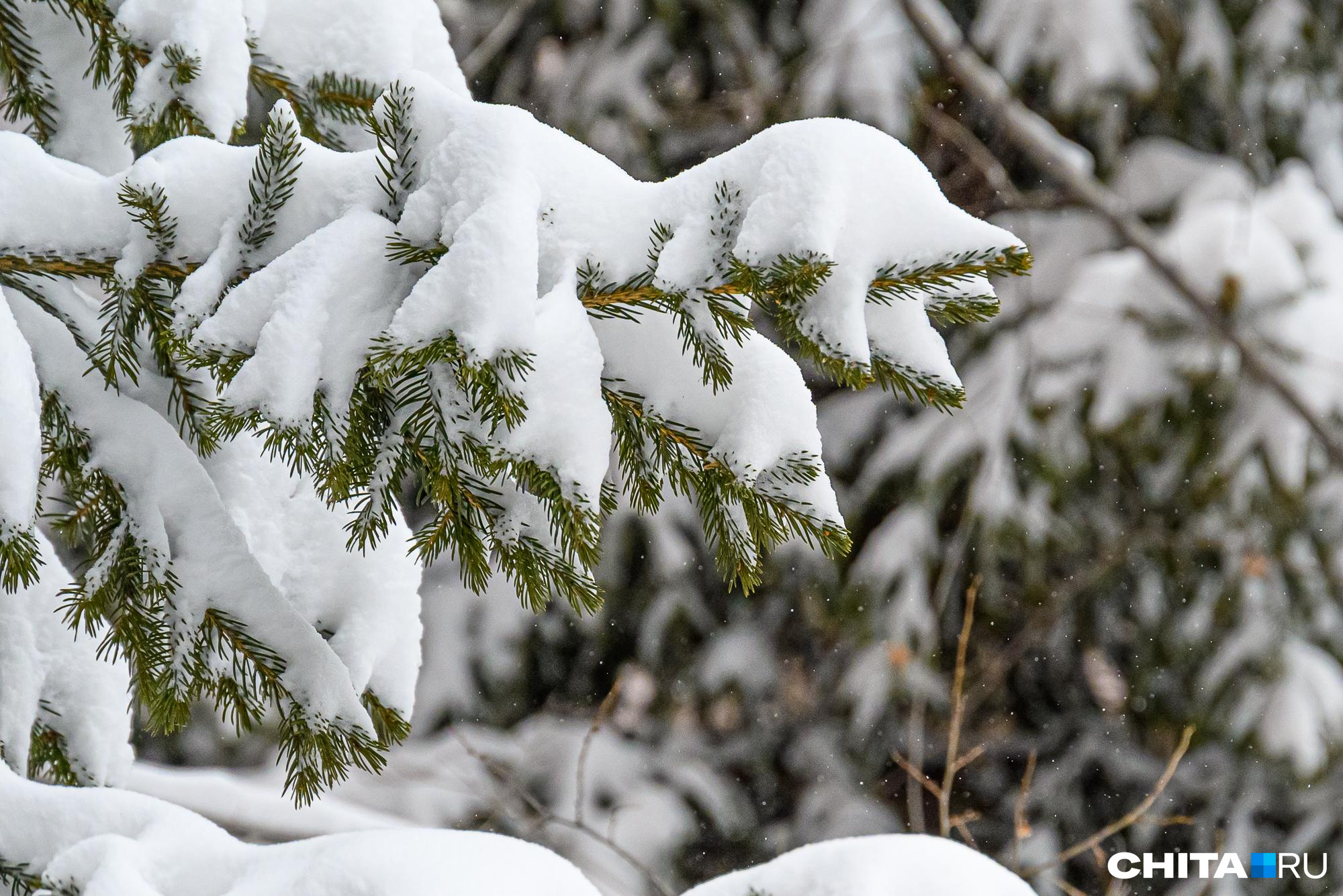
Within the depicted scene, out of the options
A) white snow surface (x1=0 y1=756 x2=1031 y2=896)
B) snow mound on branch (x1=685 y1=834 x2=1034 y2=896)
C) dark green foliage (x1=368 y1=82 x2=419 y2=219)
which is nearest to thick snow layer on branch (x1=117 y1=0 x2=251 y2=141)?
dark green foliage (x1=368 y1=82 x2=419 y2=219)

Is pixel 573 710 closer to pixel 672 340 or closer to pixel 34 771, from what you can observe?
pixel 34 771

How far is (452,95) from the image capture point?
772mm

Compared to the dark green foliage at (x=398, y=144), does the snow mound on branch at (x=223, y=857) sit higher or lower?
lower

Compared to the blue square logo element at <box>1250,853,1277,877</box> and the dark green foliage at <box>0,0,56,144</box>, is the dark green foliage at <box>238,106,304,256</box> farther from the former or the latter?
the blue square logo element at <box>1250,853,1277,877</box>

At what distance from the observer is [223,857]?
2.85 ft

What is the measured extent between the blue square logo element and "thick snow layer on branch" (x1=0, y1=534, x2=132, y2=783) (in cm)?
390

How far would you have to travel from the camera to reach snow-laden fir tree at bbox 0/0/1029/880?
67cm

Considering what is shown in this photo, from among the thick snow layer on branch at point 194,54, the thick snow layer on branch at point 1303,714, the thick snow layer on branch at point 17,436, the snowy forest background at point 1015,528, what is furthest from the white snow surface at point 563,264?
the thick snow layer on branch at point 1303,714

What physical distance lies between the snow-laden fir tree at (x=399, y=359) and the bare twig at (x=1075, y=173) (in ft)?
9.57

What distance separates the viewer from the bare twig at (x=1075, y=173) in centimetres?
353

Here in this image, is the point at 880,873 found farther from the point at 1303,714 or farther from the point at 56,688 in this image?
the point at 1303,714

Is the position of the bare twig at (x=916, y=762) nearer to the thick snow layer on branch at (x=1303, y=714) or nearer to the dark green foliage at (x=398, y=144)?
the thick snow layer on branch at (x=1303, y=714)

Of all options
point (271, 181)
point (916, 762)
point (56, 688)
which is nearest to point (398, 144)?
→ point (271, 181)

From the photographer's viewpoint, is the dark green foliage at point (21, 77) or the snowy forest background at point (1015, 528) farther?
the snowy forest background at point (1015, 528)
